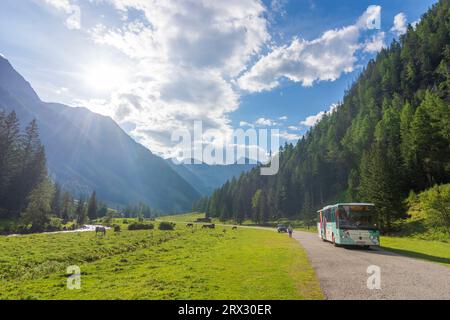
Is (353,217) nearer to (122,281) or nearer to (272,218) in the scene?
(122,281)

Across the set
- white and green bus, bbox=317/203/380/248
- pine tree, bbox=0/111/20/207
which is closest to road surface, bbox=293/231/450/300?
white and green bus, bbox=317/203/380/248

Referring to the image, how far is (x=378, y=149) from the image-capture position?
179 ft

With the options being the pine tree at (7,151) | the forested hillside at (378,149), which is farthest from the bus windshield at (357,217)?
the pine tree at (7,151)

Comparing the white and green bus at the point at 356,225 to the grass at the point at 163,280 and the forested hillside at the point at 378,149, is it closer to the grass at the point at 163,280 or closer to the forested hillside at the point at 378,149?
the grass at the point at 163,280

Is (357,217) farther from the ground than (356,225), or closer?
farther from the ground

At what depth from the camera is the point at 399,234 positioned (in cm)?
4594

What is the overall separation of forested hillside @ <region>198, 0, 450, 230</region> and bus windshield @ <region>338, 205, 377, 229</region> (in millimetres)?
23889

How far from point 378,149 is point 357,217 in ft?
103

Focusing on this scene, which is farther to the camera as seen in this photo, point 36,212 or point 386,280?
point 36,212

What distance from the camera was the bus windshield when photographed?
28844 millimetres

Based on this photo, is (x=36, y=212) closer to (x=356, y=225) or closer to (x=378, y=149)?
(x=356, y=225)

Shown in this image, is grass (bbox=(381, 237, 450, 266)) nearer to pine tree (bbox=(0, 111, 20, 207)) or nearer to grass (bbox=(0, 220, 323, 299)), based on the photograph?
grass (bbox=(0, 220, 323, 299))

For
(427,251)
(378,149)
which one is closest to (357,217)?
(427,251)
